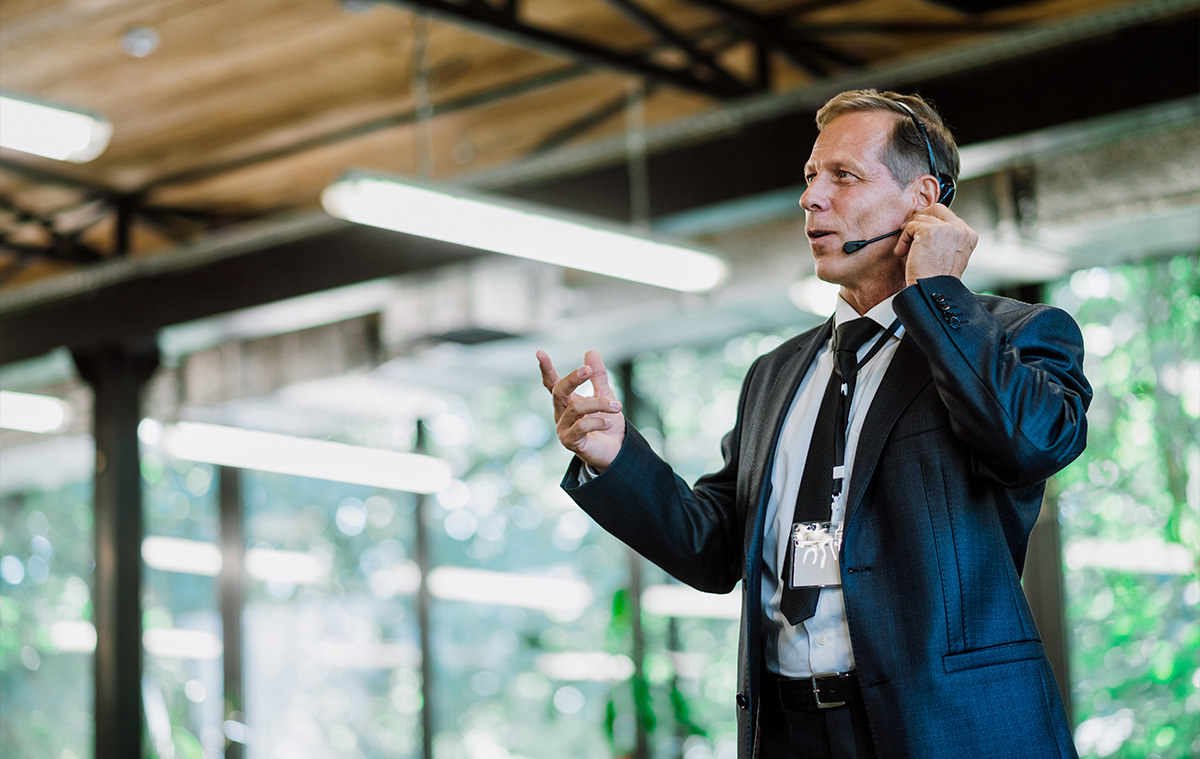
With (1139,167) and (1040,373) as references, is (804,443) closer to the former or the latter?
(1040,373)

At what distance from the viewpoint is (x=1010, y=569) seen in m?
1.65

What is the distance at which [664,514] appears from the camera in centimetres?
184

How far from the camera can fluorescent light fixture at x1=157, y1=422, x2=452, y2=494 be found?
7812 mm

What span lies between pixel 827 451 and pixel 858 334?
0.55ft

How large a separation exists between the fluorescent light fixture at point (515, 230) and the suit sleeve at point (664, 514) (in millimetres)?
2848

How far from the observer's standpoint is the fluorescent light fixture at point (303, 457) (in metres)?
7.81

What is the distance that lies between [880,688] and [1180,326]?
18.5ft

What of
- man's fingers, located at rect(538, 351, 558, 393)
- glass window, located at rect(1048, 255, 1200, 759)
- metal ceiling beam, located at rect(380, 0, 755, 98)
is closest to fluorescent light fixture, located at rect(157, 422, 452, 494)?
metal ceiling beam, located at rect(380, 0, 755, 98)

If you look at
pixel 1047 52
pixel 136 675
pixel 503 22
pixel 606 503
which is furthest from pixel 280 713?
pixel 606 503

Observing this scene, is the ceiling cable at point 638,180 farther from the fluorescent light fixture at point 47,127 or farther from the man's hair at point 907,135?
the man's hair at point 907,135

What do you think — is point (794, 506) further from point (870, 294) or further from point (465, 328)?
point (465, 328)

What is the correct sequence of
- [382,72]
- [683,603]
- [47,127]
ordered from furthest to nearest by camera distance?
1. [683,603]
2. [382,72]
3. [47,127]

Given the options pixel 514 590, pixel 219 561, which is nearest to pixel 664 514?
pixel 514 590

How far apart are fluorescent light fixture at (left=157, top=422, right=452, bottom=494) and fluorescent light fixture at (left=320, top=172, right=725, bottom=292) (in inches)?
126
